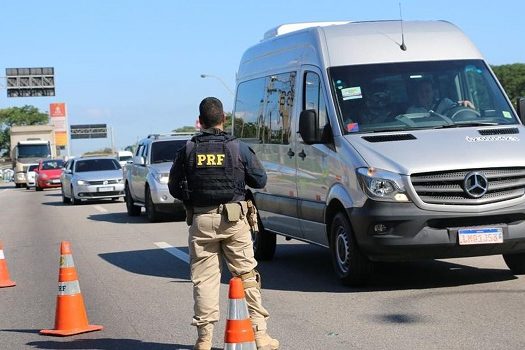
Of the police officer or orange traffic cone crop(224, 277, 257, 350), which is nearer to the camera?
orange traffic cone crop(224, 277, 257, 350)

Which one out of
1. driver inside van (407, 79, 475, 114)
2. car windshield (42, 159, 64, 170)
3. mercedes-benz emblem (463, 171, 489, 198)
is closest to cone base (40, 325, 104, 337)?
mercedes-benz emblem (463, 171, 489, 198)

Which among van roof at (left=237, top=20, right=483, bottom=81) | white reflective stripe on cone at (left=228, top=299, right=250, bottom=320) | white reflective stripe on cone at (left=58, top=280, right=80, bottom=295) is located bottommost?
white reflective stripe on cone at (left=58, top=280, right=80, bottom=295)

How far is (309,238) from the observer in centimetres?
1052

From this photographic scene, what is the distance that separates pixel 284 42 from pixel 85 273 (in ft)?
12.6

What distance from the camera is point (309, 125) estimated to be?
9641 mm

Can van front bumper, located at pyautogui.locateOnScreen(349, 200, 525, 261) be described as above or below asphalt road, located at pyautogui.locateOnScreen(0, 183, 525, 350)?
above

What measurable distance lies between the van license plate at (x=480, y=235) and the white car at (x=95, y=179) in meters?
21.2

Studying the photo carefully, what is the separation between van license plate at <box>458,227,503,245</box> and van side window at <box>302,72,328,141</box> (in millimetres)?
1867

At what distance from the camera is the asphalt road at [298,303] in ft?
23.7

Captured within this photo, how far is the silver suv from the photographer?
1988cm

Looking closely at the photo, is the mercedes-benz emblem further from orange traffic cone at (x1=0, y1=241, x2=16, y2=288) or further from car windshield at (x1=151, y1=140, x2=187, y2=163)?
car windshield at (x1=151, y1=140, x2=187, y2=163)

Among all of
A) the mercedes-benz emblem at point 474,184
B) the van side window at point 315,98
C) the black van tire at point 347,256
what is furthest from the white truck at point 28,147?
the mercedes-benz emblem at point 474,184

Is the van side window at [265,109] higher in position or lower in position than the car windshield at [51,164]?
higher

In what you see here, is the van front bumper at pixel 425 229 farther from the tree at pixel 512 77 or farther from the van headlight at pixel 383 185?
the tree at pixel 512 77
